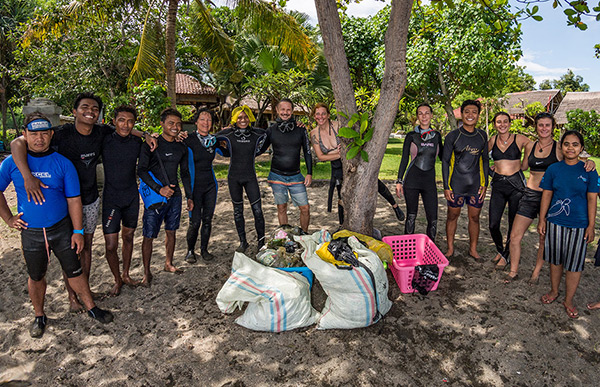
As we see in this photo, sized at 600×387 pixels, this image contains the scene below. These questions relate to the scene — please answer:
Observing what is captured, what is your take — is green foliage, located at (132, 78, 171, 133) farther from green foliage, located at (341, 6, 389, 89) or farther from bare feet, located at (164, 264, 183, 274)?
green foliage, located at (341, 6, 389, 89)

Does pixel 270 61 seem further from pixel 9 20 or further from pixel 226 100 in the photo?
pixel 9 20

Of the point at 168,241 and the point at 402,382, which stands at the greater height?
the point at 168,241

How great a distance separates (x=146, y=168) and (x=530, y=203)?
4257mm

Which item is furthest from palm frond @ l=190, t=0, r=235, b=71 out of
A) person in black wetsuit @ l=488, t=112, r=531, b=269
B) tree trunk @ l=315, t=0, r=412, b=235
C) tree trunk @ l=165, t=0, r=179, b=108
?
person in black wetsuit @ l=488, t=112, r=531, b=269

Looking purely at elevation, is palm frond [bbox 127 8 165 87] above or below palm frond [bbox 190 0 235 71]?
below

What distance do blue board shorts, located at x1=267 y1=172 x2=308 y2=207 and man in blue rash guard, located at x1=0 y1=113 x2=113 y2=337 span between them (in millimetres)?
2352

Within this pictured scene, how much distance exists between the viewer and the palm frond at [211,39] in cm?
943

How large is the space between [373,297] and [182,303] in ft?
6.52

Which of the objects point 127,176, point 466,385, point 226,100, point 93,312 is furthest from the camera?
point 226,100

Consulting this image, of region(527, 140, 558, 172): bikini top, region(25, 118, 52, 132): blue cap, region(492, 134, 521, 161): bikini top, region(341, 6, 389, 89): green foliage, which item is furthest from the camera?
region(341, 6, 389, 89): green foliage

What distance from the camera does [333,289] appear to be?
10.0 ft

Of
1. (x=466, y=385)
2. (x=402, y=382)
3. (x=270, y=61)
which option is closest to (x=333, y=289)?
(x=402, y=382)

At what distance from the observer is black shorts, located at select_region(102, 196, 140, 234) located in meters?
3.52

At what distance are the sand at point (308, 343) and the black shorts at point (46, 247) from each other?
58 centimetres
